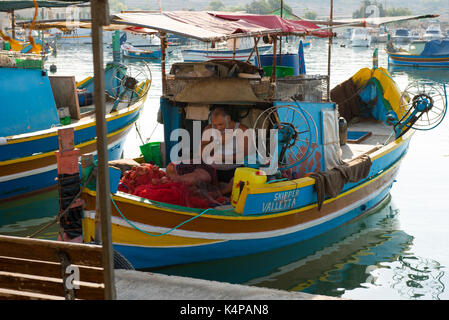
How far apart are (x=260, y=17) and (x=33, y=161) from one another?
554cm

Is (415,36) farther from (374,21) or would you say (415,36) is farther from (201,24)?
(201,24)

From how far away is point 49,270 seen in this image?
4.59 meters

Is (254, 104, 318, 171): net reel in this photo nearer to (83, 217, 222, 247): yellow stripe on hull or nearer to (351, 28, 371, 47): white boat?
(83, 217, 222, 247): yellow stripe on hull

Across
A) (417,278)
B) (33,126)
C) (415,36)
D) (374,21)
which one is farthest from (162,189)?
(415,36)

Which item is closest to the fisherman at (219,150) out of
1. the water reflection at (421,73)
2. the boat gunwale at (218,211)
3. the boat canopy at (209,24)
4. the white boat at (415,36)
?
the boat gunwale at (218,211)

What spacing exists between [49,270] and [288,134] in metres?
4.25

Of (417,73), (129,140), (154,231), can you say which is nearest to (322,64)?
(417,73)

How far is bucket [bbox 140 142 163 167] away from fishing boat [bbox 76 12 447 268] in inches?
0.9

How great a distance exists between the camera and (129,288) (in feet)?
17.2

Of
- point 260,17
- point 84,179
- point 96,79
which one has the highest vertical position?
point 260,17

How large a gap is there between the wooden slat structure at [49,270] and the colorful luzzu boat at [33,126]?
Result: 5672 millimetres

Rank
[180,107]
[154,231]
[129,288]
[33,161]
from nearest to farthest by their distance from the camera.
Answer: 1. [129,288]
2. [154,231]
3. [180,107]
4. [33,161]

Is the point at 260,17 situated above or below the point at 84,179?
above

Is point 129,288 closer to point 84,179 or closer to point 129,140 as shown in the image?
point 84,179
